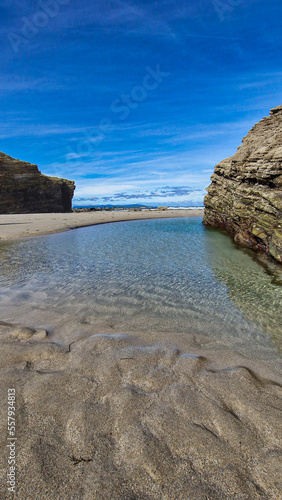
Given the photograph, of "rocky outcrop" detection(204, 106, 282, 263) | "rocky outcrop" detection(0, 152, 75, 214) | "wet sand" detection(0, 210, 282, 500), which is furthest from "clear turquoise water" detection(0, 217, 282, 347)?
"rocky outcrop" detection(0, 152, 75, 214)

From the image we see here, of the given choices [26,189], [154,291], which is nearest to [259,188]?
[154,291]

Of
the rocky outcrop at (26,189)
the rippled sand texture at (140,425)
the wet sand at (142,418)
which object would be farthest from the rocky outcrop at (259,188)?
the rocky outcrop at (26,189)

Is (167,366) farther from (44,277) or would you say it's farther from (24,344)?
(44,277)

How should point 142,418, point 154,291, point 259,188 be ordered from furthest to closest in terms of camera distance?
point 259,188 → point 154,291 → point 142,418

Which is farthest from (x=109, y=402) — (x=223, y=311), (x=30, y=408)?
(x=223, y=311)

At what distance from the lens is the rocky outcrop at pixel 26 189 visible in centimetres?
7144

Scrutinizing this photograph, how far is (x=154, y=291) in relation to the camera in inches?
314

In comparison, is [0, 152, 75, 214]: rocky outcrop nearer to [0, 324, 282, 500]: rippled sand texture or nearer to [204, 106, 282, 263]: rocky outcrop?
[204, 106, 282, 263]: rocky outcrop

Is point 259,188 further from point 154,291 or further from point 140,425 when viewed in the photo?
point 140,425

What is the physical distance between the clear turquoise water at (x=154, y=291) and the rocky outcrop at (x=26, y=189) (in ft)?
227

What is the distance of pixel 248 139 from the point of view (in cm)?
1984

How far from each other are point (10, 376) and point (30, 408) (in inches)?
32.4

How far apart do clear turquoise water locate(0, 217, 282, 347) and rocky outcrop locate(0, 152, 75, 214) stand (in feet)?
227

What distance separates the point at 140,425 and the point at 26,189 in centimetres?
8481
